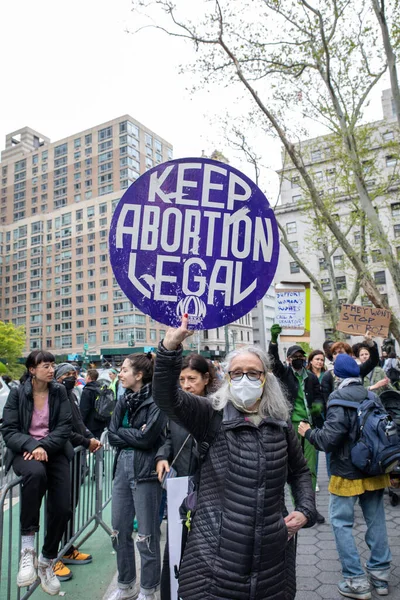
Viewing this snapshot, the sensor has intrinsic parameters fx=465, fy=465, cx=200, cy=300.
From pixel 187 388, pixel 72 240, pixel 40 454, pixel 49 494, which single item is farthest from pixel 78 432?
pixel 72 240

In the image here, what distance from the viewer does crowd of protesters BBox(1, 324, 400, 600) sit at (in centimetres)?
203

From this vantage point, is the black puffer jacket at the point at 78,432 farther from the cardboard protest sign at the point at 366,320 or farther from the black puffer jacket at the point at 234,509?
the cardboard protest sign at the point at 366,320

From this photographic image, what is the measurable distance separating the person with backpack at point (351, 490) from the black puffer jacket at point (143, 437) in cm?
128

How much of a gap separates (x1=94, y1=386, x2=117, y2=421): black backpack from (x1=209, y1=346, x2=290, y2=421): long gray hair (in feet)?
16.4

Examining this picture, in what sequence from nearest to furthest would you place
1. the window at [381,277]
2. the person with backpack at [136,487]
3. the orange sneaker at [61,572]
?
1. the person with backpack at [136,487]
2. the orange sneaker at [61,572]
3. the window at [381,277]

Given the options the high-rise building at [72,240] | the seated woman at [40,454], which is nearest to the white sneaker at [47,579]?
the seated woman at [40,454]

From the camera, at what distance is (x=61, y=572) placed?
4.01 m

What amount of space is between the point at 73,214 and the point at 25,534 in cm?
7766

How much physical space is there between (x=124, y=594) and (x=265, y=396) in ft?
7.48

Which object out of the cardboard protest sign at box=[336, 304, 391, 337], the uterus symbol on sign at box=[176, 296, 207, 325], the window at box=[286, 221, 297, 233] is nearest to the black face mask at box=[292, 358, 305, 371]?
the cardboard protest sign at box=[336, 304, 391, 337]

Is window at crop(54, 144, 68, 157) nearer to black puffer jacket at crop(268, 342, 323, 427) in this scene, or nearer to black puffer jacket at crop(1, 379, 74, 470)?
black puffer jacket at crop(268, 342, 323, 427)

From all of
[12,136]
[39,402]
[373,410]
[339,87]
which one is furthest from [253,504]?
[12,136]

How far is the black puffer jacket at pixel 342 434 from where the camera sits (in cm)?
363

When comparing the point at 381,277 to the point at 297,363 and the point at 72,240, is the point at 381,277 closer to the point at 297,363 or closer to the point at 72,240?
the point at 297,363
